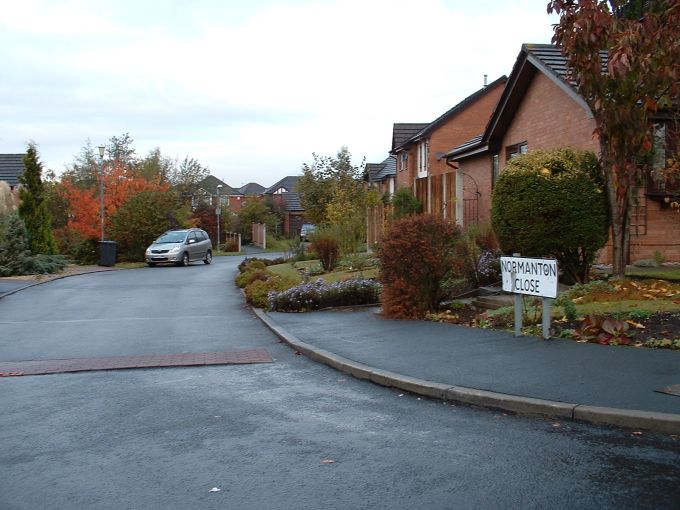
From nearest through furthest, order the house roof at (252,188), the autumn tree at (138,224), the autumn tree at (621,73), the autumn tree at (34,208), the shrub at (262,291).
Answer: the autumn tree at (621,73), the shrub at (262,291), the autumn tree at (34,208), the autumn tree at (138,224), the house roof at (252,188)

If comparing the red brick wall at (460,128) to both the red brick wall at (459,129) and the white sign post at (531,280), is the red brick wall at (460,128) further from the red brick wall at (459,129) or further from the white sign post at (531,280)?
the white sign post at (531,280)

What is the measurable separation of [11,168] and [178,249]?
1308cm

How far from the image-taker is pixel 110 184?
4256 centimetres

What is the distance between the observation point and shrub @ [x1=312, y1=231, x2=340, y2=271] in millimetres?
22594

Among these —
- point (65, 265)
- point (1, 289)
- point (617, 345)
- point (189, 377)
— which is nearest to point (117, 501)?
point (189, 377)

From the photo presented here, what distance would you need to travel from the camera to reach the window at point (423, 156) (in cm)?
3558

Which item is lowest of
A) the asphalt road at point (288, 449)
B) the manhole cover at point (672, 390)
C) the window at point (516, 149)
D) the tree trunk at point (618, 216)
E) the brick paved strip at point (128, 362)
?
the brick paved strip at point (128, 362)

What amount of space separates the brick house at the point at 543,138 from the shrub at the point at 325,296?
5.17 meters

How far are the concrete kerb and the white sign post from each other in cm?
235

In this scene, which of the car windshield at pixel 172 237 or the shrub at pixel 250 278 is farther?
the car windshield at pixel 172 237

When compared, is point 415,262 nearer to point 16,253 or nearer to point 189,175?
point 16,253

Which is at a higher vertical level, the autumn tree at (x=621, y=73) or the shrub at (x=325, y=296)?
the autumn tree at (x=621, y=73)

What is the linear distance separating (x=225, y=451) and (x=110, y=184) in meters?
39.6

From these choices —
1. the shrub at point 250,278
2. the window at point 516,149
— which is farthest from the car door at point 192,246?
the window at point 516,149
